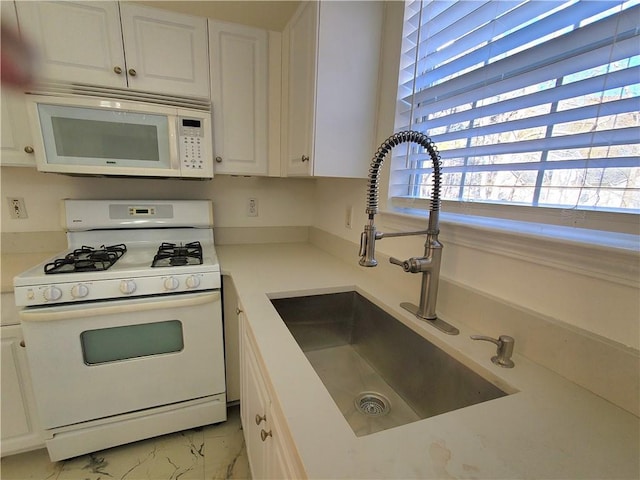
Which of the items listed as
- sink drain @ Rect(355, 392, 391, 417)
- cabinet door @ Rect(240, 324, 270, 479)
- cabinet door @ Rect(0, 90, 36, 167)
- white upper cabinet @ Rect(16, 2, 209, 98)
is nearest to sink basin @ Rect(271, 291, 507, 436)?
sink drain @ Rect(355, 392, 391, 417)

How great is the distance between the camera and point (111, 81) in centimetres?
137

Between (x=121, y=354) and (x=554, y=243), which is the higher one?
(x=554, y=243)

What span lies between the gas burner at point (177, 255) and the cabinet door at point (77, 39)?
82 centimetres

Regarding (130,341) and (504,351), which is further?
(130,341)

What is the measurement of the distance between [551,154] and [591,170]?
10 centimetres

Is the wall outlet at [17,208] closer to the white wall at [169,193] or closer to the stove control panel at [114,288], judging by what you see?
the white wall at [169,193]

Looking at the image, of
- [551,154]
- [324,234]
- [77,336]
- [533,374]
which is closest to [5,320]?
[77,336]

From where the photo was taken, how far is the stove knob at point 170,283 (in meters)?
1.25

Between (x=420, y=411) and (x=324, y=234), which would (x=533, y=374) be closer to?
(x=420, y=411)

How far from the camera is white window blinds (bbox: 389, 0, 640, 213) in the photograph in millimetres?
581

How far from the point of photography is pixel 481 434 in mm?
506

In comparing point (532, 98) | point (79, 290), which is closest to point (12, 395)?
point (79, 290)

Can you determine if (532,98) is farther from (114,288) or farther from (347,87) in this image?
(114,288)

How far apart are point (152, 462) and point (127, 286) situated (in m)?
0.87
